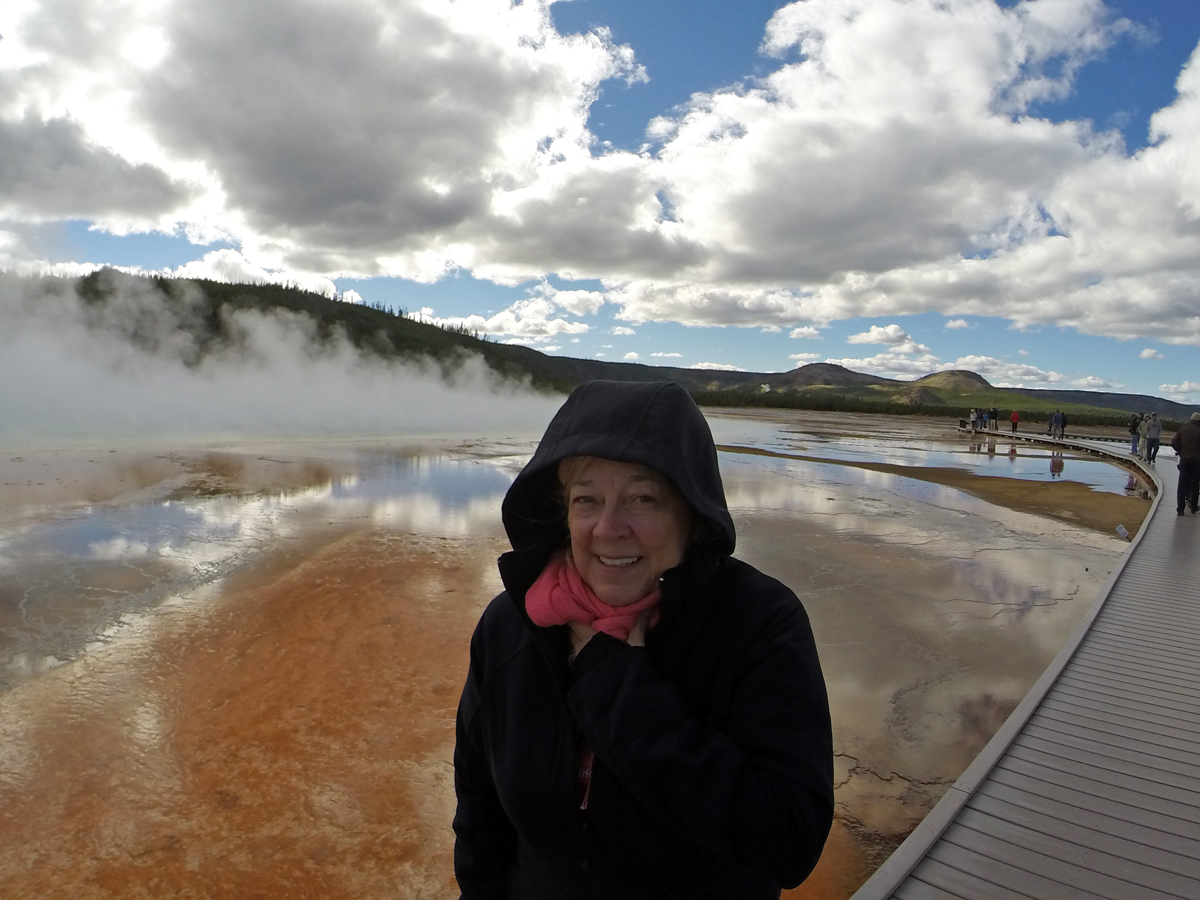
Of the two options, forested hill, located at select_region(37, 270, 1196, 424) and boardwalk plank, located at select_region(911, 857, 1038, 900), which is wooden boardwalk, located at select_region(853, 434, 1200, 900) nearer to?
boardwalk plank, located at select_region(911, 857, 1038, 900)

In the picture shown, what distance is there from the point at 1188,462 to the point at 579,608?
43.0 ft

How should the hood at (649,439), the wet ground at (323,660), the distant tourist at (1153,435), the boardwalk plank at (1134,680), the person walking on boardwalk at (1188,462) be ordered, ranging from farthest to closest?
the distant tourist at (1153,435) → the person walking on boardwalk at (1188,462) → the boardwalk plank at (1134,680) → the wet ground at (323,660) → the hood at (649,439)

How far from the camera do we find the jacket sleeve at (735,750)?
1.20 meters

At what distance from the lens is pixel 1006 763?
12.3 ft

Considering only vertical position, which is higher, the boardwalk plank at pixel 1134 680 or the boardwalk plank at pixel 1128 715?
the boardwalk plank at pixel 1134 680

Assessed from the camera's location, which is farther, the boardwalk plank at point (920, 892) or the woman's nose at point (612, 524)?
the boardwalk plank at point (920, 892)

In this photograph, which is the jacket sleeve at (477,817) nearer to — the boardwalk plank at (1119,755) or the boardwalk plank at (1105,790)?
the boardwalk plank at (1105,790)

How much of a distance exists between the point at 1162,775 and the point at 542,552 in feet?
12.9

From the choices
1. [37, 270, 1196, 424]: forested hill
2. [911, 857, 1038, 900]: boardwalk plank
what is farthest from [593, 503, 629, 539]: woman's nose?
[37, 270, 1196, 424]: forested hill

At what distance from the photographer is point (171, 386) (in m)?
31.4

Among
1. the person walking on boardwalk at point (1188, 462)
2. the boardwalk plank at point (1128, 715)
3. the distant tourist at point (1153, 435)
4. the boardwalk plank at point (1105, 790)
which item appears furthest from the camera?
the distant tourist at point (1153, 435)

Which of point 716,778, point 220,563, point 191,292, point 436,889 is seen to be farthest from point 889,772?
point 191,292

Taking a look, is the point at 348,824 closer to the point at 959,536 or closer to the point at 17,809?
the point at 17,809

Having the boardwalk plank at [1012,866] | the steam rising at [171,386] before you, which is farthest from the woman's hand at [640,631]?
the steam rising at [171,386]
